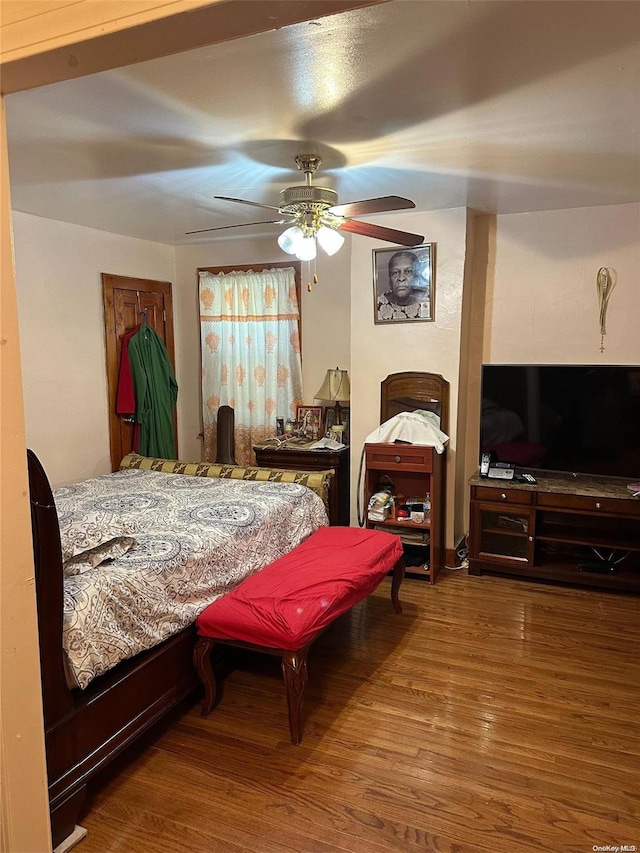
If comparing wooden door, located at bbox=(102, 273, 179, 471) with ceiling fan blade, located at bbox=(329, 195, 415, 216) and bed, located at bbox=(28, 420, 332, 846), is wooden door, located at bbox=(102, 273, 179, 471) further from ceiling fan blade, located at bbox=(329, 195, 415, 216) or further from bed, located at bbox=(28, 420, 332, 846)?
ceiling fan blade, located at bbox=(329, 195, 415, 216)

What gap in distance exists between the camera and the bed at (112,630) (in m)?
1.83

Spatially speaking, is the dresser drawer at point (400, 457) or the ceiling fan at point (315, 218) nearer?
the ceiling fan at point (315, 218)

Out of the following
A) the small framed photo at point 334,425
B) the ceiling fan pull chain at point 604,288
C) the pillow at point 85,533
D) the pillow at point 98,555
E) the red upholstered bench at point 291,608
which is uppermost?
the ceiling fan pull chain at point 604,288

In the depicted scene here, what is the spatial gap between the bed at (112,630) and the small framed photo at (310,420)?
1379 mm

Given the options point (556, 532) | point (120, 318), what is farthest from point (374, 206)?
point (120, 318)

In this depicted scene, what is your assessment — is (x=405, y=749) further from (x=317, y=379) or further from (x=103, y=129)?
(x=317, y=379)

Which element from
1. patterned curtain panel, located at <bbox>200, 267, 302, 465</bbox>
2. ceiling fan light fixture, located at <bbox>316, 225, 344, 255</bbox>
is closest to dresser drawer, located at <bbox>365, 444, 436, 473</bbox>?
patterned curtain panel, located at <bbox>200, 267, 302, 465</bbox>

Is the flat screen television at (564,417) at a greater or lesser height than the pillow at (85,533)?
greater

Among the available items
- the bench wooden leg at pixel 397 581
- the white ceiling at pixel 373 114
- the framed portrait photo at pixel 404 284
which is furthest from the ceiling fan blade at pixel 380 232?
the bench wooden leg at pixel 397 581

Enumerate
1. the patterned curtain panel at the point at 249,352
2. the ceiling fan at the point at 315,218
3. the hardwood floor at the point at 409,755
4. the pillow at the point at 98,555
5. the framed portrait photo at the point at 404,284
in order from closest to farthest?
the hardwood floor at the point at 409,755 → the pillow at the point at 98,555 → the ceiling fan at the point at 315,218 → the framed portrait photo at the point at 404,284 → the patterned curtain panel at the point at 249,352

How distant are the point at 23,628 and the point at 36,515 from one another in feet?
1.39

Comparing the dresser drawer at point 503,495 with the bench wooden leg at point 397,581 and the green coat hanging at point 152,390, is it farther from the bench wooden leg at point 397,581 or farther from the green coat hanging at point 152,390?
the green coat hanging at point 152,390

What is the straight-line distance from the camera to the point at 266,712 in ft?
8.57

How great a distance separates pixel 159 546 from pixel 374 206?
175 centimetres
